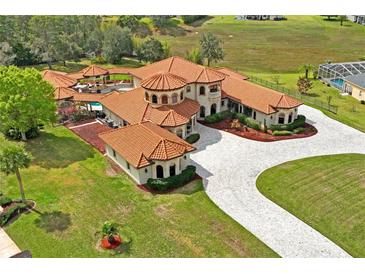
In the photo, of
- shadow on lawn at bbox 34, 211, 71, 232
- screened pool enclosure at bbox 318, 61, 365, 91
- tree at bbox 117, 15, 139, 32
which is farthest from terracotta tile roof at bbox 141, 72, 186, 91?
tree at bbox 117, 15, 139, 32

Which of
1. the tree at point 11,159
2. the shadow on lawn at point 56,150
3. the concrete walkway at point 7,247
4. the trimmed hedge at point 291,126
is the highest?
the tree at point 11,159

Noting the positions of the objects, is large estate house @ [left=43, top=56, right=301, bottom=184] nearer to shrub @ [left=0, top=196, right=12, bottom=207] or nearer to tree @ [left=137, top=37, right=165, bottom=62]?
shrub @ [left=0, top=196, right=12, bottom=207]

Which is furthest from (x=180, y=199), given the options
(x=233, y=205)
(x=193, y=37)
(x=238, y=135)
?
(x=193, y=37)

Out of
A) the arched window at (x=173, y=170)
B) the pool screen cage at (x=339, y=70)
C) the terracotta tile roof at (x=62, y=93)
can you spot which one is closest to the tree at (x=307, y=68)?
the pool screen cage at (x=339, y=70)

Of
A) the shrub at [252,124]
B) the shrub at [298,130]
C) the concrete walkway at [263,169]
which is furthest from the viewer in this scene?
the shrub at [252,124]

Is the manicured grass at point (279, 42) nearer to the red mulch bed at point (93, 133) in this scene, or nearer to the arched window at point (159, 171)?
the red mulch bed at point (93, 133)

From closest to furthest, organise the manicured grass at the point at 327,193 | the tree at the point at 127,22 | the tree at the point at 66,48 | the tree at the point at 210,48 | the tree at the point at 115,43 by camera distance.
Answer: the manicured grass at the point at 327,193 < the tree at the point at 210,48 < the tree at the point at 66,48 < the tree at the point at 115,43 < the tree at the point at 127,22
